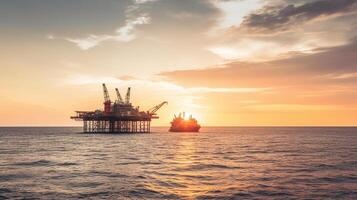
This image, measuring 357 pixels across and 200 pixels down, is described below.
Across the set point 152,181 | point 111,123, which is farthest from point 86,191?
point 111,123

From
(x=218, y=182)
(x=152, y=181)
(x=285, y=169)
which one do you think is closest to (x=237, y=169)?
(x=285, y=169)

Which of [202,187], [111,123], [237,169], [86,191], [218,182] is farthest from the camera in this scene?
[111,123]

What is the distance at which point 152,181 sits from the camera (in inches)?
1556

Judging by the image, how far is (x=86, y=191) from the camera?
1319 inches

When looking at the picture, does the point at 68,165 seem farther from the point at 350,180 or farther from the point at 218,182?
the point at 350,180

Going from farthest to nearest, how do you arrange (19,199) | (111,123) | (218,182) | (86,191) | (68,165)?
(111,123)
(68,165)
(218,182)
(86,191)
(19,199)

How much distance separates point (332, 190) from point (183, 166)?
2348 centimetres

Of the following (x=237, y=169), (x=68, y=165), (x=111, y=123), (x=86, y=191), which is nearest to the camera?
(x=86, y=191)

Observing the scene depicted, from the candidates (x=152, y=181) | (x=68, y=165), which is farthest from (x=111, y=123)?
(x=152, y=181)

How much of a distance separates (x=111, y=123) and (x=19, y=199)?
160964 millimetres

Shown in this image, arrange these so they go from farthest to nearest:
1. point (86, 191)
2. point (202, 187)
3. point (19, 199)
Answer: point (202, 187) < point (86, 191) < point (19, 199)

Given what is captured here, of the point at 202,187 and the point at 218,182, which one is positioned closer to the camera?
the point at 202,187

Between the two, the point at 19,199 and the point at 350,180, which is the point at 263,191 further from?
the point at 19,199

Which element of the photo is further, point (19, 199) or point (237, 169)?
point (237, 169)
